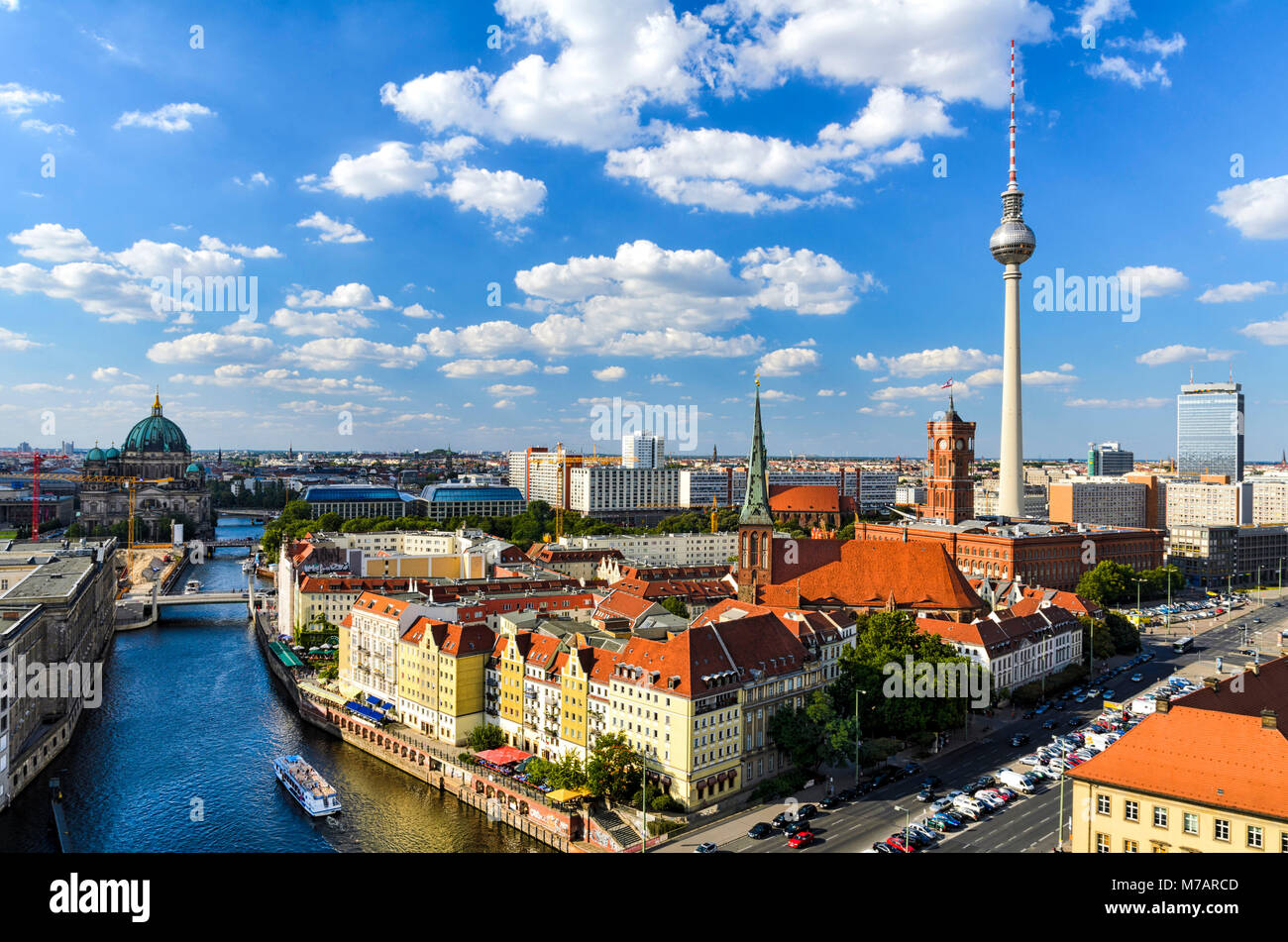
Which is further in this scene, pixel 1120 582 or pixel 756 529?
pixel 1120 582

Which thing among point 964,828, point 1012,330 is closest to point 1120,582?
point 1012,330

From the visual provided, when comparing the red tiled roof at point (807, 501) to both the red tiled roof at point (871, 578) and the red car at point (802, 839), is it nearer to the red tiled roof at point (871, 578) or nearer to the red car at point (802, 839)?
the red tiled roof at point (871, 578)

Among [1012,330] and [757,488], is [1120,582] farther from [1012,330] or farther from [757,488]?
[757,488]

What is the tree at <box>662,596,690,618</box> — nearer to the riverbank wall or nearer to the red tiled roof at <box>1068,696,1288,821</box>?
the riverbank wall

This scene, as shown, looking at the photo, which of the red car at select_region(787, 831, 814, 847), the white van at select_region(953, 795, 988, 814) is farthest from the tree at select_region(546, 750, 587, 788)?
the white van at select_region(953, 795, 988, 814)
